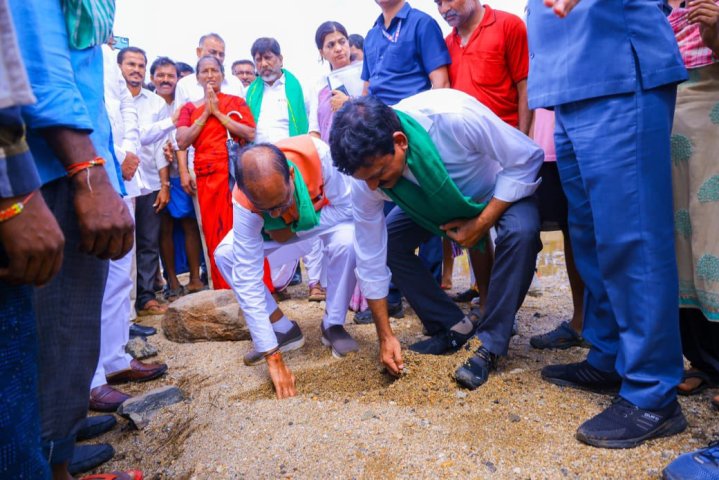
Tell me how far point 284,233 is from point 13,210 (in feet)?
5.99

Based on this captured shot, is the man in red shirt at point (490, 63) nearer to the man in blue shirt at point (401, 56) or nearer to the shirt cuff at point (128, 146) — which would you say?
the man in blue shirt at point (401, 56)

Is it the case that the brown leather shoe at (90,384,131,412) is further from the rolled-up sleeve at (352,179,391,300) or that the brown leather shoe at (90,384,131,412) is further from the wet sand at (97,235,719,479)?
the rolled-up sleeve at (352,179,391,300)

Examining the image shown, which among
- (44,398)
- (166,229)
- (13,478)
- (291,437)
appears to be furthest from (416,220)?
Result: (166,229)

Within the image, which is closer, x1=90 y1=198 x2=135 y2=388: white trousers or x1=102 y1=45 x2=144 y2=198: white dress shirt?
x1=90 y1=198 x2=135 y2=388: white trousers

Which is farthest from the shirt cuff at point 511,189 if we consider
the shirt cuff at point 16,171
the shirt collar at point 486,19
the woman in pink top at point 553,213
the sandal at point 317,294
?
the sandal at point 317,294

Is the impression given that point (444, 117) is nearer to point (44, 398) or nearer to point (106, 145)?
point (106, 145)

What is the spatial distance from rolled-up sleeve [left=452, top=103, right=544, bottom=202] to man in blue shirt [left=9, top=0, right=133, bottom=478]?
130 cm

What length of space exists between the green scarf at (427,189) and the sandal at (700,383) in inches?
37.6

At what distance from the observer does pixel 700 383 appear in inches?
73.6

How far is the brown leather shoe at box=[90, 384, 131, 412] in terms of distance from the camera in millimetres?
2191

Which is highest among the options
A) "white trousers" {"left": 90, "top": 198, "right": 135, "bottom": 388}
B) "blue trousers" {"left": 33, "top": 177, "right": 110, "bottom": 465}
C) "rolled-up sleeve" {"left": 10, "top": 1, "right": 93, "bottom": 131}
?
"rolled-up sleeve" {"left": 10, "top": 1, "right": 93, "bottom": 131}

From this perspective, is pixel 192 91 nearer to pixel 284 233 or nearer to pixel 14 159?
pixel 284 233

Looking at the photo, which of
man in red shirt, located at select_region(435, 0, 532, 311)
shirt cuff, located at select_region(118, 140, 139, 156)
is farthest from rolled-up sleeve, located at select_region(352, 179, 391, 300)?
shirt cuff, located at select_region(118, 140, 139, 156)

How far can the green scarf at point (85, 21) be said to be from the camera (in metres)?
1.15
